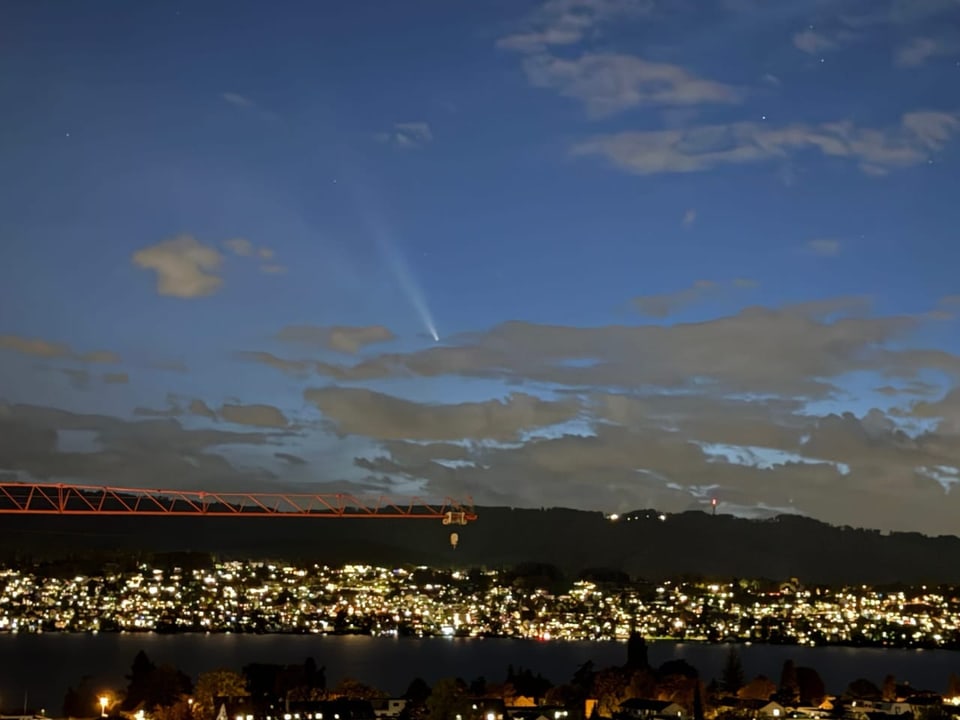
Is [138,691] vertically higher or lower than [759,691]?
higher

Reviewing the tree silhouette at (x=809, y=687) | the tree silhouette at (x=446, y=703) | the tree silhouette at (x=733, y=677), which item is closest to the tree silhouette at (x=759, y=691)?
the tree silhouette at (x=809, y=687)

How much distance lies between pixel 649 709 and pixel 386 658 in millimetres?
41681

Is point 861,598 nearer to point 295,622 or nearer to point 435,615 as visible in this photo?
point 435,615

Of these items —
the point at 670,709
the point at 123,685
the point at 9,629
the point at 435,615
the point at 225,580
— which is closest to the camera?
the point at 670,709

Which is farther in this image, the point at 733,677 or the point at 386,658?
the point at 386,658

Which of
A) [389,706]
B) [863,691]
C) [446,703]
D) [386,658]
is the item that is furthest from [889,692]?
[386,658]

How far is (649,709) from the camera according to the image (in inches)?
1169

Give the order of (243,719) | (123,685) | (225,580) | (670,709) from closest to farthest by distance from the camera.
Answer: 1. (243,719)
2. (670,709)
3. (123,685)
4. (225,580)

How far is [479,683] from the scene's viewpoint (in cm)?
3519

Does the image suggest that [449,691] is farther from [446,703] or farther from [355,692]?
[355,692]

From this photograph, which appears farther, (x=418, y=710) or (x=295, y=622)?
(x=295, y=622)

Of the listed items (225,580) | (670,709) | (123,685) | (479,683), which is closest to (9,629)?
(225,580)

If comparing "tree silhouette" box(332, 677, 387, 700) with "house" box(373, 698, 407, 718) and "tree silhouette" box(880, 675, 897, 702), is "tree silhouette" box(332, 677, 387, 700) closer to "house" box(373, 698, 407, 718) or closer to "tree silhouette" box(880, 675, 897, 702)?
"house" box(373, 698, 407, 718)

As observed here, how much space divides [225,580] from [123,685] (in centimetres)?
9219
